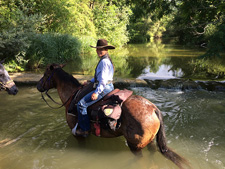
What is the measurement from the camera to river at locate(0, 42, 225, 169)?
3.79 m

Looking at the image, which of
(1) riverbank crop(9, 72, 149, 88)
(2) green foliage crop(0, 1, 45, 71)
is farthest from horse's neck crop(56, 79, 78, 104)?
(2) green foliage crop(0, 1, 45, 71)

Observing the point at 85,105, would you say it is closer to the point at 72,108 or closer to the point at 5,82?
the point at 72,108

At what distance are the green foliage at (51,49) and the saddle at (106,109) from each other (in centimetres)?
1015

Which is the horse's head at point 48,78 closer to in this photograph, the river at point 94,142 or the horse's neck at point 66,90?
the horse's neck at point 66,90

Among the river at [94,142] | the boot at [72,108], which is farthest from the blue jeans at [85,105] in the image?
the river at [94,142]

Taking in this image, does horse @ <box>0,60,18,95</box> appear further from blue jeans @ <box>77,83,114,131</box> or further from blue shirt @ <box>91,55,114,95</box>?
blue shirt @ <box>91,55,114,95</box>

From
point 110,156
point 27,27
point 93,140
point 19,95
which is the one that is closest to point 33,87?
point 19,95

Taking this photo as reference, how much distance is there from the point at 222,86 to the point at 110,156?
763 centimetres

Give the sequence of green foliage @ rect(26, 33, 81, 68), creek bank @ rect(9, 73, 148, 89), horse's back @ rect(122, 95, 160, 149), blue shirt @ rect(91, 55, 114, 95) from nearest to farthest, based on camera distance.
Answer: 1. horse's back @ rect(122, 95, 160, 149)
2. blue shirt @ rect(91, 55, 114, 95)
3. creek bank @ rect(9, 73, 148, 89)
4. green foliage @ rect(26, 33, 81, 68)

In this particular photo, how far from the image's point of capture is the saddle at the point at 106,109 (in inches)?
126

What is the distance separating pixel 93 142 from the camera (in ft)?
14.8

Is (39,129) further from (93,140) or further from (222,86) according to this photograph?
(222,86)

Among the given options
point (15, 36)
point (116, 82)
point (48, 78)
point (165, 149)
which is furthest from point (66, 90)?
point (15, 36)

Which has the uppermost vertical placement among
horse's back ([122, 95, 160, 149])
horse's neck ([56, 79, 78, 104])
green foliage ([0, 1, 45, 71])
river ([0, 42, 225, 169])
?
green foliage ([0, 1, 45, 71])
